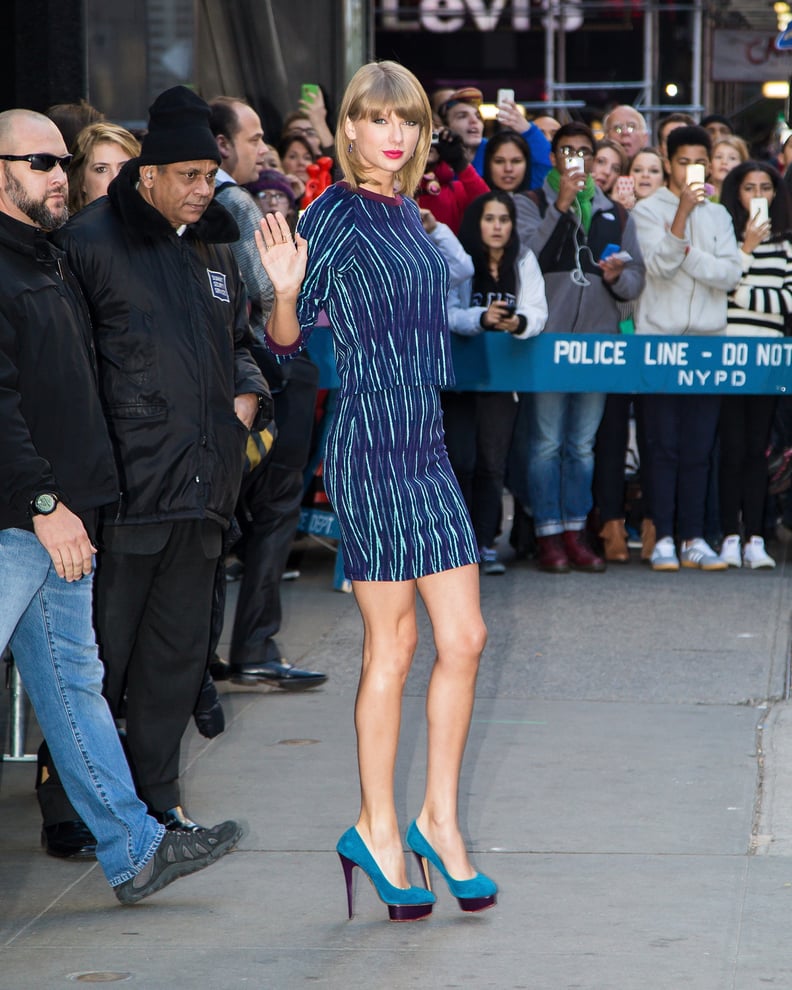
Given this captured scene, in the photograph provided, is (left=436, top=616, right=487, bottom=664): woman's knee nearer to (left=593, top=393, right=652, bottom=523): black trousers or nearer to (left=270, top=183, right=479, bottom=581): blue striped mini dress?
(left=270, top=183, right=479, bottom=581): blue striped mini dress

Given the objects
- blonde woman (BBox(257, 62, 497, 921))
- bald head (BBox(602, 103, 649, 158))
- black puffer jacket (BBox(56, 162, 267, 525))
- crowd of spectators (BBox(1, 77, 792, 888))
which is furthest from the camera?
bald head (BBox(602, 103, 649, 158))

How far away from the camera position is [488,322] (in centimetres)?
922

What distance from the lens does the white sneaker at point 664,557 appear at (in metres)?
9.63

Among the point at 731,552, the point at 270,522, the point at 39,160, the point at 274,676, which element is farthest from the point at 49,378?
the point at 731,552

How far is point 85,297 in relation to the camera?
4887 millimetres

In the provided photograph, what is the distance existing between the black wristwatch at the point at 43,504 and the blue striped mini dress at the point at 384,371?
2.24 ft

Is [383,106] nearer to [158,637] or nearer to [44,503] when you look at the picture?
[44,503]

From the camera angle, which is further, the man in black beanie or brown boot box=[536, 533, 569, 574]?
brown boot box=[536, 533, 569, 574]

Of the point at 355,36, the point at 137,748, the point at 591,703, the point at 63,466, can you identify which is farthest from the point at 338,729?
the point at 355,36

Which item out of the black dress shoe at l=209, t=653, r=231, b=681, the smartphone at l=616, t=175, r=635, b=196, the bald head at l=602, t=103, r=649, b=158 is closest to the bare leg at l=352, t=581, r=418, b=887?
the black dress shoe at l=209, t=653, r=231, b=681

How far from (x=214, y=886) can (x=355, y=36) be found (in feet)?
38.5

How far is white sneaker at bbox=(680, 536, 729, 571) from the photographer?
9648 mm

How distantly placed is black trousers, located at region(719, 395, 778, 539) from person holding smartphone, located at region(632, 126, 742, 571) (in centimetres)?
12

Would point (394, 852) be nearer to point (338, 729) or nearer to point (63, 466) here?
point (63, 466)
